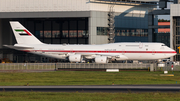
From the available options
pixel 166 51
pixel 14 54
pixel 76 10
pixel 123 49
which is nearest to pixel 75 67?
pixel 123 49

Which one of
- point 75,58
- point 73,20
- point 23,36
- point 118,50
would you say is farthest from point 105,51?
point 73,20

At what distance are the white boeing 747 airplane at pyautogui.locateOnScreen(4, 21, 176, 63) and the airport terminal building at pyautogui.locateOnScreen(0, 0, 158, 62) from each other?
1884cm

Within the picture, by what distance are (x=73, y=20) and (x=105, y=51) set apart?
41.6 meters

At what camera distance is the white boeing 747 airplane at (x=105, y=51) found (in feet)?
233

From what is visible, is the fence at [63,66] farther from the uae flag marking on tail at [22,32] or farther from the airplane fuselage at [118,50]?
the uae flag marking on tail at [22,32]

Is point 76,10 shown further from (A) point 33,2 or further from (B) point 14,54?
(B) point 14,54

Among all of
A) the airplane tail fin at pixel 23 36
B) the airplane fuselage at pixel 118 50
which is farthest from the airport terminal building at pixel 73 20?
the airplane fuselage at pixel 118 50

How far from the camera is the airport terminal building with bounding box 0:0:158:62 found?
305 feet

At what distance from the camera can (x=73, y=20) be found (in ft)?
369

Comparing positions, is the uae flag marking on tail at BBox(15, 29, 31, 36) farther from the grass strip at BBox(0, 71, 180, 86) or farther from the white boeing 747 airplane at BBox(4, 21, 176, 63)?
the grass strip at BBox(0, 71, 180, 86)

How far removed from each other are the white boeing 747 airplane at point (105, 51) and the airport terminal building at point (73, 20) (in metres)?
18.8

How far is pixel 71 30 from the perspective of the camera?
113500 mm

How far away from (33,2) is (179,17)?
43347 millimetres

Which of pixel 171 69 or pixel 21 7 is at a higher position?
pixel 21 7
